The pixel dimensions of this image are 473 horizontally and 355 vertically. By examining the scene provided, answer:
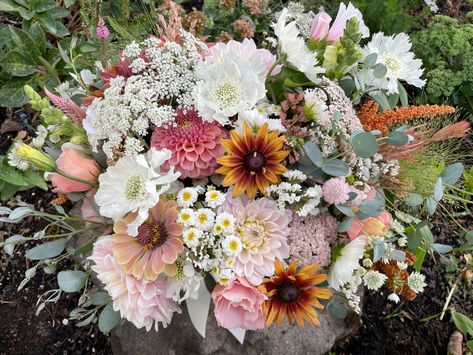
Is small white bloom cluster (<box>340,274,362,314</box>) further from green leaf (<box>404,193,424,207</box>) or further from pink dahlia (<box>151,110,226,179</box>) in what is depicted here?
pink dahlia (<box>151,110,226,179</box>)

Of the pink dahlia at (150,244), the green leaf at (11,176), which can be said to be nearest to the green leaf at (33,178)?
the green leaf at (11,176)

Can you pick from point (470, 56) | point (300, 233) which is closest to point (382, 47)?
point (300, 233)

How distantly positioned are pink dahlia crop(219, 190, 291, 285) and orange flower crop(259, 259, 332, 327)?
0.03 m

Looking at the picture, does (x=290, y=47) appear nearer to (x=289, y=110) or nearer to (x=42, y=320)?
A: (x=289, y=110)

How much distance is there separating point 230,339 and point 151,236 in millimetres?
504

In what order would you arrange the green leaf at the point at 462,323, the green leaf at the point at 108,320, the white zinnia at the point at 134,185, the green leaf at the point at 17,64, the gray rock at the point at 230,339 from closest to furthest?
the white zinnia at the point at 134,185 < the green leaf at the point at 108,320 < the gray rock at the point at 230,339 < the green leaf at the point at 462,323 < the green leaf at the point at 17,64

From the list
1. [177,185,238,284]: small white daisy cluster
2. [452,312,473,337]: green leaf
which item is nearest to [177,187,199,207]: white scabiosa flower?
[177,185,238,284]: small white daisy cluster

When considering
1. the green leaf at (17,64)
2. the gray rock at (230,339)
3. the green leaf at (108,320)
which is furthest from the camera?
the green leaf at (17,64)

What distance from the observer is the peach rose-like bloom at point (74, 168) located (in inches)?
39.7

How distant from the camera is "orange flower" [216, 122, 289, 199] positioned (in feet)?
3.02

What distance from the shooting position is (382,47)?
120cm

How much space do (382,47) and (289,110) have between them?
1.09ft

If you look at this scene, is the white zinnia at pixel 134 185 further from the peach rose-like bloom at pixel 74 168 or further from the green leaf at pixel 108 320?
the green leaf at pixel 108 320

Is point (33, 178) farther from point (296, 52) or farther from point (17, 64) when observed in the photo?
point (296, 52)
